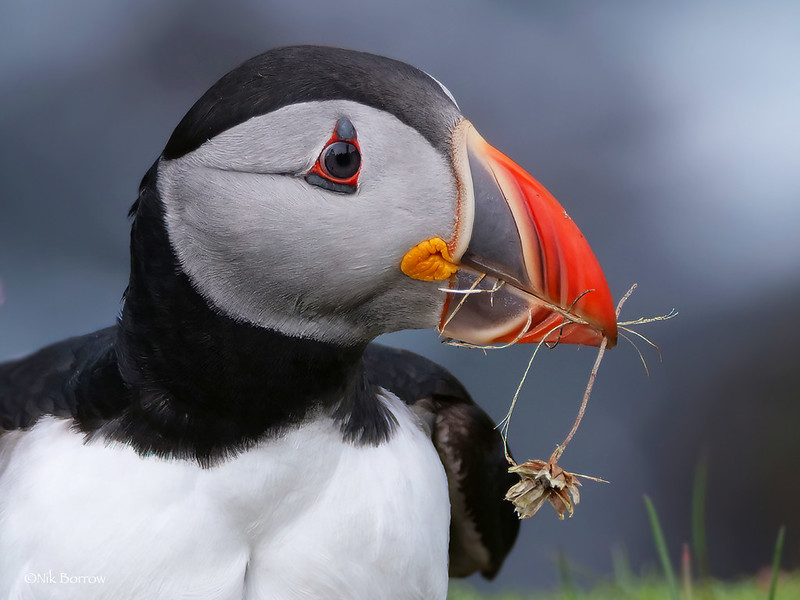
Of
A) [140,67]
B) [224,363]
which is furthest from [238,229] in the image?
[140,67]

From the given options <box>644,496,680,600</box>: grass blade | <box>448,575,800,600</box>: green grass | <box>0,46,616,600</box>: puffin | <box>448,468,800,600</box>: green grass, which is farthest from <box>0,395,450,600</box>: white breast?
<box>448,575,800,600</box>: green grass

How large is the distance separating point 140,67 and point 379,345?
1.72m

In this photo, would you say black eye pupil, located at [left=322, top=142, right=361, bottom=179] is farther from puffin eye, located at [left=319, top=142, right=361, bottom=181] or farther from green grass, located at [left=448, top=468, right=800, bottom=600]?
green grass, located at [left=448, top=468, right=800, bottom=600]

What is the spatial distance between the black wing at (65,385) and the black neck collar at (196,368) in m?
0.03

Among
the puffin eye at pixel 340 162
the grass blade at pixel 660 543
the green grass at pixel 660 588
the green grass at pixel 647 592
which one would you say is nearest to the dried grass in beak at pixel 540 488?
the grass blade at pixel 660 543

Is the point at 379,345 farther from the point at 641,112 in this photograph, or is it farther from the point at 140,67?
the point at 641,112

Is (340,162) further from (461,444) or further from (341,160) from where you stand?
(461,444)

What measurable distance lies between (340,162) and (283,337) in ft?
0.91

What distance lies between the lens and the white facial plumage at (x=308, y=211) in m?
1.13

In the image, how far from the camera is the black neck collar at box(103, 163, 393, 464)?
4.09ft

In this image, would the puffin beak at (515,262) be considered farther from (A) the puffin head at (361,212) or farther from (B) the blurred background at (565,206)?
(B) the blurred background at (565,206)

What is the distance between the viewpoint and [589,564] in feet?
12.5

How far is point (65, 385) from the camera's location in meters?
1.47

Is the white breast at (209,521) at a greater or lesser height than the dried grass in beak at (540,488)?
lesser
